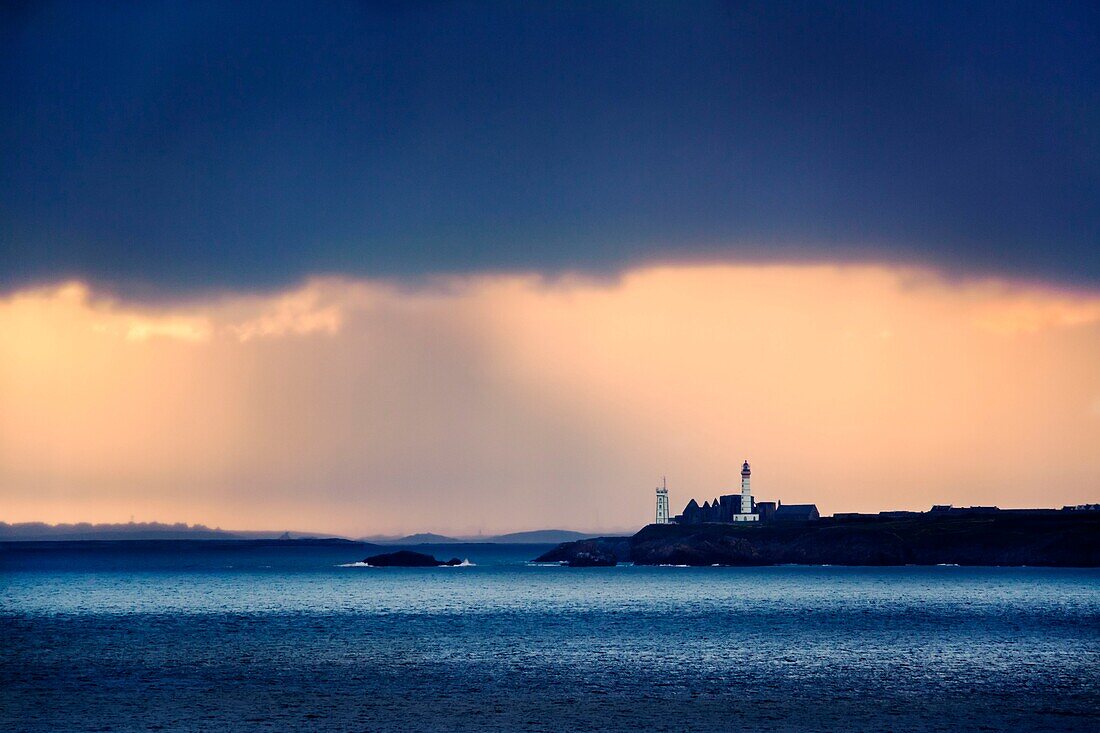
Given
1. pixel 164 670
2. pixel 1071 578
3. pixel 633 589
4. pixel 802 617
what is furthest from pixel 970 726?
pixel 1071 578

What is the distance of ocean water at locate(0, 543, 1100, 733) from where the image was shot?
5078 centimetres

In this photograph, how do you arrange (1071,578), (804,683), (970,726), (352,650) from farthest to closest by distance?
(1071,578), (352,650), (804,683), (970,726)

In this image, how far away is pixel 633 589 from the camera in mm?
156625

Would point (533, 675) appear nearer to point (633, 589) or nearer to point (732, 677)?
point (732, 677)

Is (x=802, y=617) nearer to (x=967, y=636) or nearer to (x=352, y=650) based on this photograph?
(x=967, y=636)

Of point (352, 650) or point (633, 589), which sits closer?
point (352, 650)

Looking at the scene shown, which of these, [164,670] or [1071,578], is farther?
[1071,578]

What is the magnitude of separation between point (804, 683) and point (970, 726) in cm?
1339

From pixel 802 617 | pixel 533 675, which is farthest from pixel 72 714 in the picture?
pixel 802 617

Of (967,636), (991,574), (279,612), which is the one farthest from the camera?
(991,574)

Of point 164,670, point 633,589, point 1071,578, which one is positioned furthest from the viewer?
point 1071,578

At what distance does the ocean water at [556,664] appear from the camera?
50781 mm

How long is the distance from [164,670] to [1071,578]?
158 m

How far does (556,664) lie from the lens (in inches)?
2731
